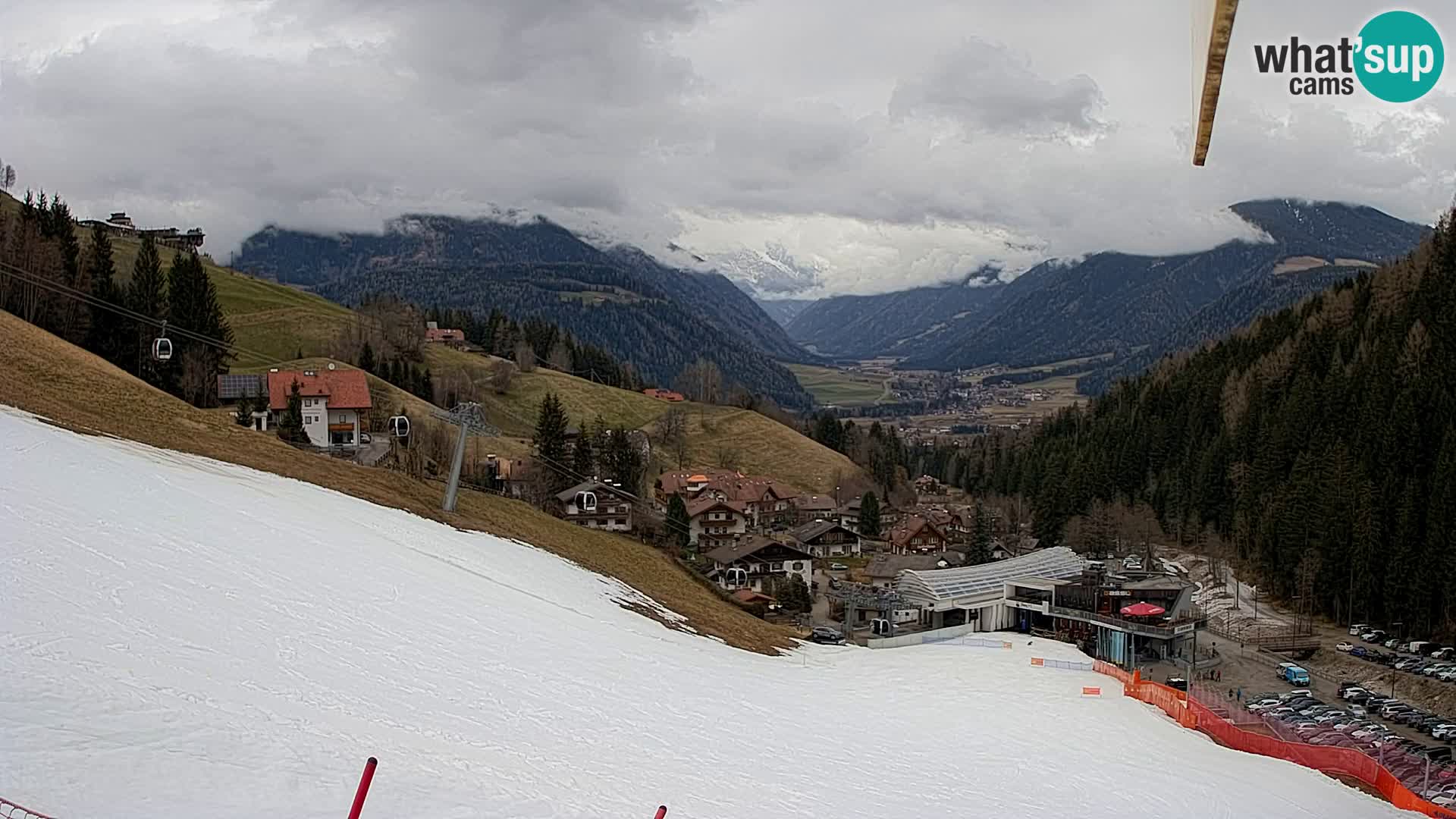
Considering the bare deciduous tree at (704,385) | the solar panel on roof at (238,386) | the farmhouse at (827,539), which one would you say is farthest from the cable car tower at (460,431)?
the bare deciduous tree at (704,385)

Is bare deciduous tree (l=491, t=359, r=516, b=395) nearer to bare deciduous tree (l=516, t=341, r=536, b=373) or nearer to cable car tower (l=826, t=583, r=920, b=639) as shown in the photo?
bare deciduous tree (l=516, t=341, r=536, b=373)

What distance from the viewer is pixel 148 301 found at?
197 feet

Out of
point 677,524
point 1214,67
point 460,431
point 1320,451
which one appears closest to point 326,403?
point 677,524

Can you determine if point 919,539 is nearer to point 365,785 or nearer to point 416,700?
point 416,700

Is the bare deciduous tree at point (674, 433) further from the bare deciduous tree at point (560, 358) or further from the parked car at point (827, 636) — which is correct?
the parked car at point (827, 636)

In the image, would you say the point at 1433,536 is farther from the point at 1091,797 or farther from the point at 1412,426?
the point at 1091,797

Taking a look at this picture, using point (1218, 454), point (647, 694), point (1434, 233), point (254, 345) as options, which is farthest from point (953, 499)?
point (647, 694)

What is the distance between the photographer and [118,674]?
1152 centimetres

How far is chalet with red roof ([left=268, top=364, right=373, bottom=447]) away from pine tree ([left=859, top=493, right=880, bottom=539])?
45510 millimetres

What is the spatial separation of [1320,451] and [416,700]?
7561 cm

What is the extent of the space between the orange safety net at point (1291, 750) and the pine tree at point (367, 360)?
3402 inches

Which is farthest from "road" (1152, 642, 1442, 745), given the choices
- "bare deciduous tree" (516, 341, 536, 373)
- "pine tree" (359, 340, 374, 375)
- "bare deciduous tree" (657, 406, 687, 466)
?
"bare deciduous tree" (516, 341, 536, 373)

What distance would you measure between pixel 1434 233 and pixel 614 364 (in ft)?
353

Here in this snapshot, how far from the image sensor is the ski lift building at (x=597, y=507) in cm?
6988
